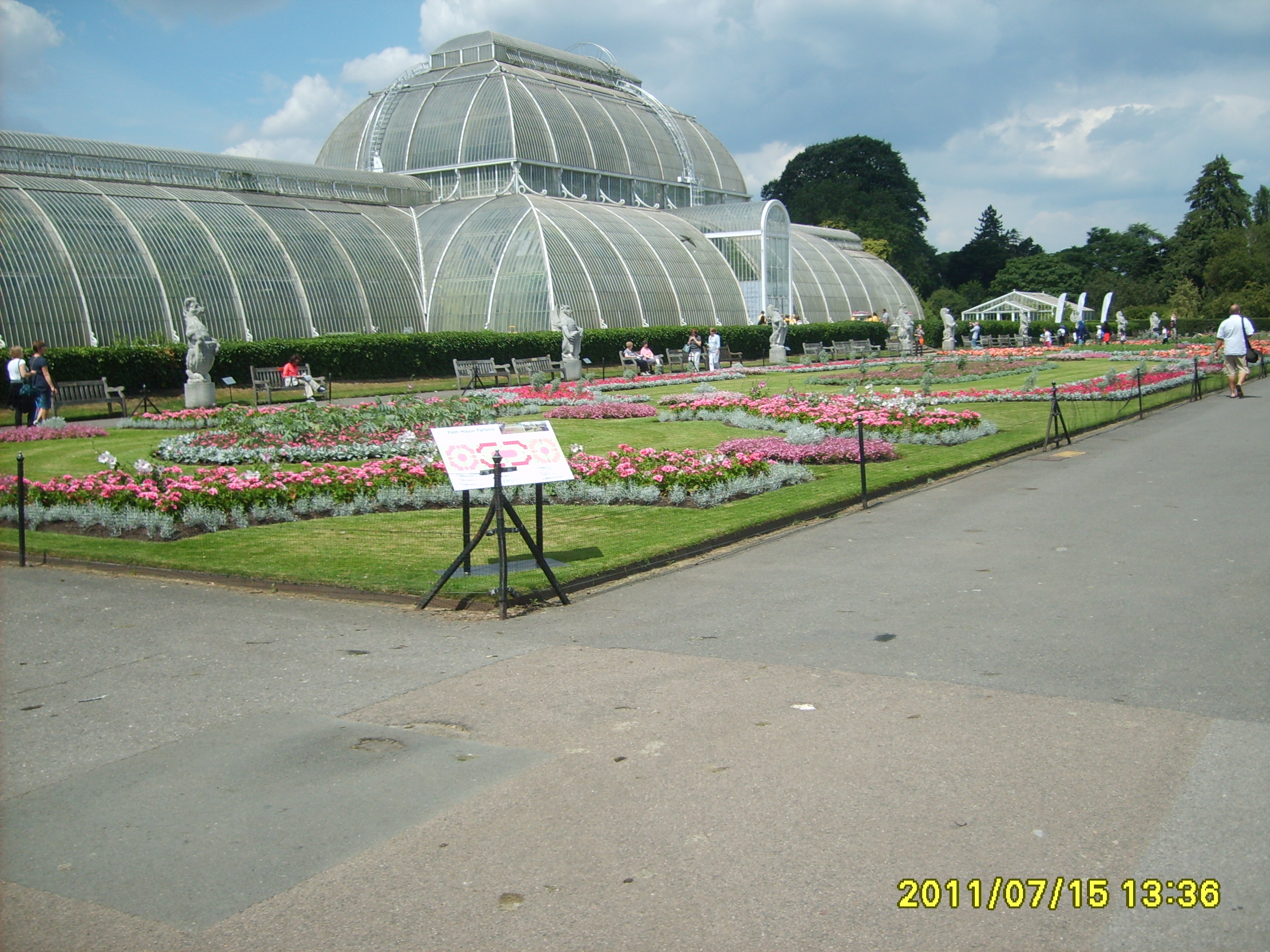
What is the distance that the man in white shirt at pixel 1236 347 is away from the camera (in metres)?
27.2

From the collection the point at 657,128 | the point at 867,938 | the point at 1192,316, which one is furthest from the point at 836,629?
the point at 1192,316

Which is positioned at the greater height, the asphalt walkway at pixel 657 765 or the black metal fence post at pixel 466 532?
the black metal fence post at pixel 466 532

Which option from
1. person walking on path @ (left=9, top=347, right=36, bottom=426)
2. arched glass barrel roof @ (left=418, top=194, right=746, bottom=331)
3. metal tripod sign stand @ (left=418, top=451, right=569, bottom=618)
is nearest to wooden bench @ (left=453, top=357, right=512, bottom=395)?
arched glass barrel roof @ (left=418, top=194, right=746, bottom=331)

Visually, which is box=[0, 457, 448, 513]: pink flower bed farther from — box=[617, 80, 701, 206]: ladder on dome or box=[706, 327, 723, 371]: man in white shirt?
box=[617, 80, 701, 206]: ladder on dome

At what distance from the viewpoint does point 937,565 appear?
9.78 metres

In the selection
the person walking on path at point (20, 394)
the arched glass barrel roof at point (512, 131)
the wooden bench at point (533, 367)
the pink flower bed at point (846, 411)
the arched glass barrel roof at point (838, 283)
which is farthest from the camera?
the arched glass barrel roof at point (838, 283)

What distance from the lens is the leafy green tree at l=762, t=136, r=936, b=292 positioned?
97062 mm

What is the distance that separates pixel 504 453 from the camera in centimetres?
888

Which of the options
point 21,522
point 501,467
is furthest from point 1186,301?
point 21,522

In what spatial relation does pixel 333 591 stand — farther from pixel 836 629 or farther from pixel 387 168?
pixel 387 168

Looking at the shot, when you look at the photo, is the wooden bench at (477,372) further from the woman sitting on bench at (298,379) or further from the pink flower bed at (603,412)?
the pink flower bed at (603,412)

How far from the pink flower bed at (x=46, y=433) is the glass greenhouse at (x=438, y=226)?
1150cm

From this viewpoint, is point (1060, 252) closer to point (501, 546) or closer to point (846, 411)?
point (846, 411)

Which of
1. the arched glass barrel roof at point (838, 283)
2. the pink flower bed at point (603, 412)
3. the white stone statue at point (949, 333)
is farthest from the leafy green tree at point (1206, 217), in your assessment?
the pink flower bed at point (603, 412)
